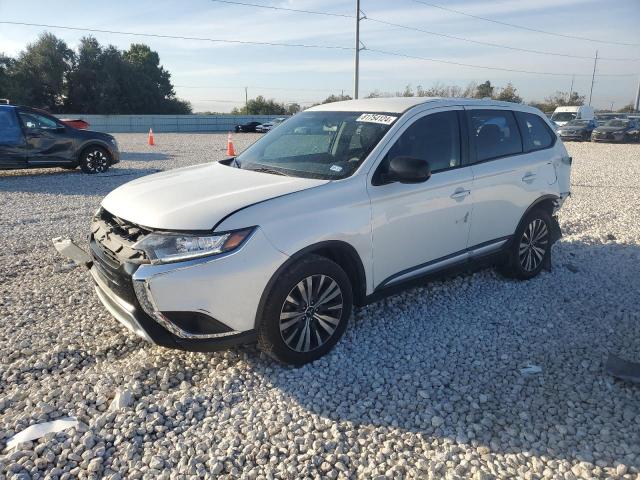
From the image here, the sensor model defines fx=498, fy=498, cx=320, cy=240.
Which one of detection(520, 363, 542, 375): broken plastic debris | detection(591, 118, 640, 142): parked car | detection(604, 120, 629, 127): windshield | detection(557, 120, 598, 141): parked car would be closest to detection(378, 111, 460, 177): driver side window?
detection(520, 363, 542, 375): broken plastic debris

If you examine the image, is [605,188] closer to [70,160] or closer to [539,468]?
[539,468]

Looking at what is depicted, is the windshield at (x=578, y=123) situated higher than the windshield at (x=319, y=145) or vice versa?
the windshield at (x=319, y=145)

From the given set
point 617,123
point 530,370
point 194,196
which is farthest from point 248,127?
point 530,370

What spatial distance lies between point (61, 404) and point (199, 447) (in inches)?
40.5

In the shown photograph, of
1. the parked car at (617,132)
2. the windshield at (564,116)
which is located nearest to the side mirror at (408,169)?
the parked car at (617,132)

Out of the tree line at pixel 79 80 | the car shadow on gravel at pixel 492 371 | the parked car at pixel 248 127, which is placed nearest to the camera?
the car shadow on gravel at pixel 492 371

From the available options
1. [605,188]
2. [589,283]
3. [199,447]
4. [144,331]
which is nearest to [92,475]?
[199,447]

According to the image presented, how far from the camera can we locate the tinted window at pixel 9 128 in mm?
11297

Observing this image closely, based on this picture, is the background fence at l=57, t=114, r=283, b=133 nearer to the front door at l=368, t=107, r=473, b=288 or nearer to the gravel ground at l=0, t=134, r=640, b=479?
the gravel ground at l=0, t=134, r=640, b=479

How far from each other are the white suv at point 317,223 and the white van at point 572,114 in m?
29.9

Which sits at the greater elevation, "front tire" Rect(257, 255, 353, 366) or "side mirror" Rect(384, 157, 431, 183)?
"side mirror" Rect(384, 157, 431, 183)

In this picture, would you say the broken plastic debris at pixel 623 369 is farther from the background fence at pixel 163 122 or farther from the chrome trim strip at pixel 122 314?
the background fence at pixel 163 122

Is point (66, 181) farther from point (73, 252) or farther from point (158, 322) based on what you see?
point (158, 322)

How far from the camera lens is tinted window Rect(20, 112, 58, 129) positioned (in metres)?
11.5
